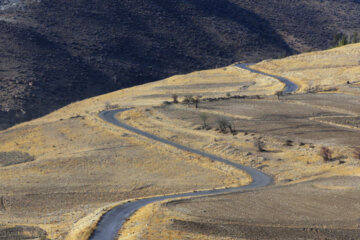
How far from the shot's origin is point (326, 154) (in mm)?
46125

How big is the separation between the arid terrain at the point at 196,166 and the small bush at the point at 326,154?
15cm

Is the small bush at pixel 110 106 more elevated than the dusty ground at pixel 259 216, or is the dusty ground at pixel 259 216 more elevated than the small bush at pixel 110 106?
the small bush at pixel 110 106

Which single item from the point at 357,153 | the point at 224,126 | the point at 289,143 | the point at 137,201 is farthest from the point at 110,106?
the point at 137,201

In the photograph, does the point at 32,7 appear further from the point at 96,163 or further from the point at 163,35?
the point at 96,163

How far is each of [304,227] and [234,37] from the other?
12336cm

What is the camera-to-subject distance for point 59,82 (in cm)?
10994

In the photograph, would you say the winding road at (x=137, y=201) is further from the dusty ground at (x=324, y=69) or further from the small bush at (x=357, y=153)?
the dusty ground at (x=324, y=69)

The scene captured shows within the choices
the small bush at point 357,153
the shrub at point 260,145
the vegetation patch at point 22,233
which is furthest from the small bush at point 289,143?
the vegetation patch at point 22,233

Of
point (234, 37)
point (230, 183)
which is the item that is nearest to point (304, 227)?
point (230, 183)

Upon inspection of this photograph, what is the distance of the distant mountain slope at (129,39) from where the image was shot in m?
109

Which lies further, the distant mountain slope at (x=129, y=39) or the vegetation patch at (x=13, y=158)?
the distant mountain slope at (x=129, y=39)

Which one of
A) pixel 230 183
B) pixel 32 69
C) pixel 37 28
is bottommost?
pixel 230 183

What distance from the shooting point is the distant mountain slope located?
109125 mm

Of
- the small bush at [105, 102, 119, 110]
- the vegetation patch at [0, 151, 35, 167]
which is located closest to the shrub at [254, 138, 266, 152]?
the vegetation patch at [0, 151, 35, 167]
